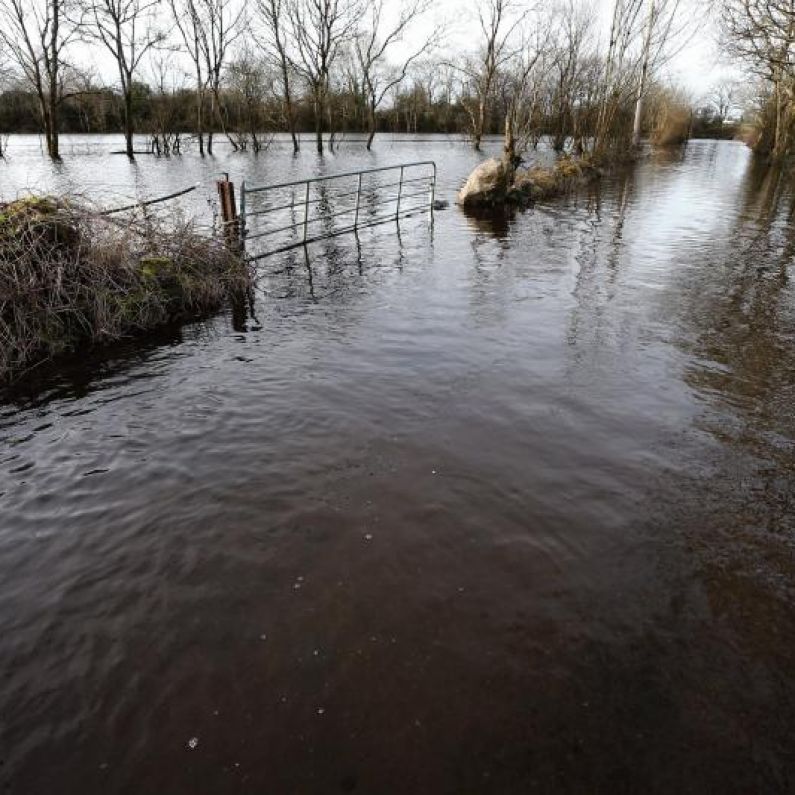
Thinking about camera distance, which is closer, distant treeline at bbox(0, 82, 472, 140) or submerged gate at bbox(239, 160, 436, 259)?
submerged gate at bbox(239, 160, 436, 259)

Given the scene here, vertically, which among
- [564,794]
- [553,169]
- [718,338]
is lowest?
[564,794]

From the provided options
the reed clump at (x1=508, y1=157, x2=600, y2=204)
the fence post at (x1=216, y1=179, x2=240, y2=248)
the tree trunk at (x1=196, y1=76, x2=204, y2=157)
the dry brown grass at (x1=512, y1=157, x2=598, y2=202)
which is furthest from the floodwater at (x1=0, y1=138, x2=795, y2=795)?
the tree trunk at (x1=196, y1=76, x2=204, y2=157)

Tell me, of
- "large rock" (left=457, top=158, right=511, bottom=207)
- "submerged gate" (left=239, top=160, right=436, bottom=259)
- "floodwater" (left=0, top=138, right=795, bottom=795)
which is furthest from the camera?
"large rock" (left=457, top=158, right=511, bottom=207)

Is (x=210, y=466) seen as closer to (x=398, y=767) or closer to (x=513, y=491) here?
(x=513, y=491)

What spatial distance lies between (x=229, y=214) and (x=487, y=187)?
9.67 m

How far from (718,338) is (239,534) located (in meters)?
5.84

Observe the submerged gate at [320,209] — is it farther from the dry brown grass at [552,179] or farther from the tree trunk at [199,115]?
the tree trunk at [199,115]

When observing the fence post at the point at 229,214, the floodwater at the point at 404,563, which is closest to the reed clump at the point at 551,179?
the fence post at the point at 229,214

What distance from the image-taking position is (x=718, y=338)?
6500mm

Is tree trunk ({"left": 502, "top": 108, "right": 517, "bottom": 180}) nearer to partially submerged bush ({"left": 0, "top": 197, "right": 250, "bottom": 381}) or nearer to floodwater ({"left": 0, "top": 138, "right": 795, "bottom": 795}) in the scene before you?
floodwater ({"left": 0, "top": 138, "right": 795, "bottom": 795})

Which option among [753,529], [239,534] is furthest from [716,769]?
[239,534]

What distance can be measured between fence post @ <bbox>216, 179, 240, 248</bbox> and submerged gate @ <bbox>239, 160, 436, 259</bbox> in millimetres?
118

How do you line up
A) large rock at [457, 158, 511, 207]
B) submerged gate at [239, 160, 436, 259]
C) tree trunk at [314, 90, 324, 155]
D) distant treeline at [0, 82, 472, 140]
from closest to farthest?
submerged gate at [239, 160, 436, 259], large rock at [457, 158, 511, 207], tree trunk at [314, 90, 324, 155], distant treeline at [0, 82, 472, 140]

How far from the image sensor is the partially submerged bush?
576 cm
